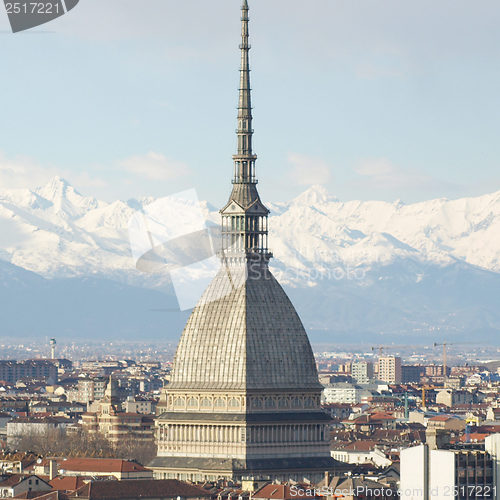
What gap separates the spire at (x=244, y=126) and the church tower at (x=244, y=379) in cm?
6

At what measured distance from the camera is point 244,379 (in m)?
125

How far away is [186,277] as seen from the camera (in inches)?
6319

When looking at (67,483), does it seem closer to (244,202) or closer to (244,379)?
(244,379)

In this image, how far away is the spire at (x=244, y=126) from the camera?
127750mm

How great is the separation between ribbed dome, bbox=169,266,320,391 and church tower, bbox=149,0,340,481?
5 cm

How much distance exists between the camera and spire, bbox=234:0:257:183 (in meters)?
128

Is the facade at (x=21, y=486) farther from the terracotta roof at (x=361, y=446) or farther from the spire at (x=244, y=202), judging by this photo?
the terracotta roof at (x=361, y=446)

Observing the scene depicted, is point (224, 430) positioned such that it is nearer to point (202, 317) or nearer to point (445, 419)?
point (202, 317)

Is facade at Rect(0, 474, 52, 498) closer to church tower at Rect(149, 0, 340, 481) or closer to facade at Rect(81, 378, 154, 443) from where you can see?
church tower at Rect(149, 0, 340, 481)

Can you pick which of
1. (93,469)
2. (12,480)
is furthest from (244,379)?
(12,480)

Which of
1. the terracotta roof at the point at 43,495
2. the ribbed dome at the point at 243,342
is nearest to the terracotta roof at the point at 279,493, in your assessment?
the terracotta roof at the point at 43,495

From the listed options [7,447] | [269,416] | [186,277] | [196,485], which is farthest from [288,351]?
[7,447]

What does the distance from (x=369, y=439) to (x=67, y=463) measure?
167 ft

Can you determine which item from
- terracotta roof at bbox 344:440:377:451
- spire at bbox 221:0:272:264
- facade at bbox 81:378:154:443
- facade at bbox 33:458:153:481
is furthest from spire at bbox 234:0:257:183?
facade at bbox 81:378:154:443
